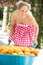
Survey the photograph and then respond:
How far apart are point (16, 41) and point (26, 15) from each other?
254 mm

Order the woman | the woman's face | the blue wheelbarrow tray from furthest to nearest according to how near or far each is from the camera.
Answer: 1. the woman
2. the woman's face
3. the blue wheelbarrow tray

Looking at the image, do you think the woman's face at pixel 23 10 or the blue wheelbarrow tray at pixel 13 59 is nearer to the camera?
the blue wheelbarrow tray at pixel 13 59

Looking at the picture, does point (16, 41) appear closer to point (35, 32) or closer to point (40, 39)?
point (35, 32)

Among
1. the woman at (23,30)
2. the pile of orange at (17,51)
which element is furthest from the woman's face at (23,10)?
the pile of orange at (17,51)

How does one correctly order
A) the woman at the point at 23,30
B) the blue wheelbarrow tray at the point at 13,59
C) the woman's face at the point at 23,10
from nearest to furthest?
the blue wheelbarrow tray at the point at 13,59, the woman's face at the point at 23,10, the woman at the point at 23,30

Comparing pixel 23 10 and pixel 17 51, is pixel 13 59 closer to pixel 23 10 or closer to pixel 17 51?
pixel 17 51

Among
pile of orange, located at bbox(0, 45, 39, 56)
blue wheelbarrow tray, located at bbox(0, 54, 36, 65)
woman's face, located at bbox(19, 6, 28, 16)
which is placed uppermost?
woman's face, located at bbox(19, 6, 28, 16)

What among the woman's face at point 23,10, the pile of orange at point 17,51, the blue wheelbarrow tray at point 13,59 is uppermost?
the woman's face at point 23,10

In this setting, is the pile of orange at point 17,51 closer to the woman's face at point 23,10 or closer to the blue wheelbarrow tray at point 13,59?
the blue wheelbarrow tray at point 13,59

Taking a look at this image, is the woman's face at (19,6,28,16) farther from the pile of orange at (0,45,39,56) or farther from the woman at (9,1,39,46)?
the pile of orange at (0,45,39,56)

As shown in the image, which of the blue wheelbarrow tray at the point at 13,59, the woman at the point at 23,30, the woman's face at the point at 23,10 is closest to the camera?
the blue wheelbarrow tray at the point at 13,59

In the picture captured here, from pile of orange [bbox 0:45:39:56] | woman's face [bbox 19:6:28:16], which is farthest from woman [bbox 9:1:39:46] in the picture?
pile of orange [bbox 0:45:39:56]

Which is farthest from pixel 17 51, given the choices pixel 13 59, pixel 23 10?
pixel 23 10

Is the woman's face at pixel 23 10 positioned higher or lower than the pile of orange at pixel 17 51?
higher
